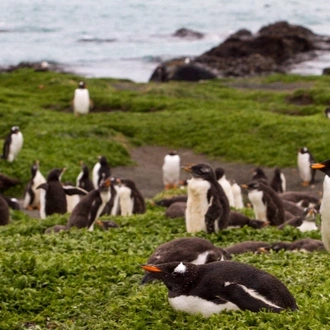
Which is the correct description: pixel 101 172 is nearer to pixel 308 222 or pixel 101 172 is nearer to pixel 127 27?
pixel 308 222

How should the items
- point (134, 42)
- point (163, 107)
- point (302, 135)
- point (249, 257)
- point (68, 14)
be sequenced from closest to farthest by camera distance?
point (249, 257), point (302, 135), point (163, 107), point (134, 42), point (68, 14)

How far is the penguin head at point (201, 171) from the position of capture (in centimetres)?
1101

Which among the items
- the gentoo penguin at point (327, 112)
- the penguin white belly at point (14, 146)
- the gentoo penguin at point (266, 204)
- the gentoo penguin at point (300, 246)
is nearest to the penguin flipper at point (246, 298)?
the gentoo penguin at point (300, 246)

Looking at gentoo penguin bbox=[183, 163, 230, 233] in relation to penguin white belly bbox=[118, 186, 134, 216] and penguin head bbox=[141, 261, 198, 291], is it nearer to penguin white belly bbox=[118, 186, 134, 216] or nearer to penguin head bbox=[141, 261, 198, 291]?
penguin white belly bbox=[118, 186, 134, 216]

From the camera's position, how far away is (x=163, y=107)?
3002cm

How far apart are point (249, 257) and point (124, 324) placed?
2783mm

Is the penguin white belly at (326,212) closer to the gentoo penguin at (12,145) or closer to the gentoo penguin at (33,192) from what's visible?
the gentoo penguin at (33,192)

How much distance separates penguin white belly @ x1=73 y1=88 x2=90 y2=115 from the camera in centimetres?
2845

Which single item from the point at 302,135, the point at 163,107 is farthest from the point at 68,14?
the point at 302,135

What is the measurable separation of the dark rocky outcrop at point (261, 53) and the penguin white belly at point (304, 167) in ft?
72.5

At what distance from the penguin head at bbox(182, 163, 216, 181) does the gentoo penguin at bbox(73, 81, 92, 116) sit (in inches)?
699

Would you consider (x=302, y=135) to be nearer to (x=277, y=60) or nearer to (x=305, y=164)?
(x=305, y=164)

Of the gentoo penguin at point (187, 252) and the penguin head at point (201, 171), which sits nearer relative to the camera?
the gentoo penguin at point (187, 252)

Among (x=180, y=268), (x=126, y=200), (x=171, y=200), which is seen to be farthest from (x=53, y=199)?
(x=180, y=268)
